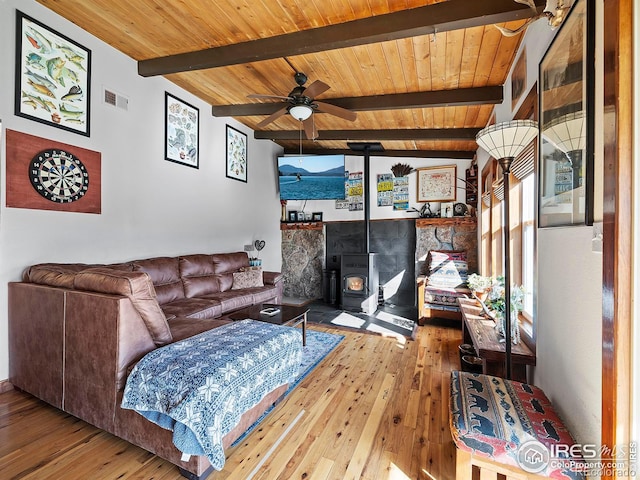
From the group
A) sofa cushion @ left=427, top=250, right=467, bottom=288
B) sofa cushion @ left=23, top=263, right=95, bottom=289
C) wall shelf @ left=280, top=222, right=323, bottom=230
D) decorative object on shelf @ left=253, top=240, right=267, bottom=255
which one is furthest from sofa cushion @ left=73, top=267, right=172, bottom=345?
wall shelf @ left=280, top=222, right=323, bottom=230

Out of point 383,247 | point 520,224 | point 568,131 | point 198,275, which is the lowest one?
point 198,275

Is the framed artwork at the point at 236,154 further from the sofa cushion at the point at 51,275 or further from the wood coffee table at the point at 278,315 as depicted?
the sofa cushion at the point at 51,275

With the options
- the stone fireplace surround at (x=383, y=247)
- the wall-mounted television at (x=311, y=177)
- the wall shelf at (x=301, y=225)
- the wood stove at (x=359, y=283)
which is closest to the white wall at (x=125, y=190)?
the wall-mounted television at (x=311, y=177)

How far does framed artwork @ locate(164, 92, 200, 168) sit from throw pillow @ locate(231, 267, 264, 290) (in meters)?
1.76

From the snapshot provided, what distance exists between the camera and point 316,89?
9.14 ft

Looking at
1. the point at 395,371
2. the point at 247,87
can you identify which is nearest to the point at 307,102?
the point at 247,87

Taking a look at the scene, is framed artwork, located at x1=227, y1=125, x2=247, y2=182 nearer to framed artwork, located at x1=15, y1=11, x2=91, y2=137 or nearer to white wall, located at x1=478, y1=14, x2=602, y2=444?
framed artwork, located at x1=15, y1=11, x2=91, y2=137

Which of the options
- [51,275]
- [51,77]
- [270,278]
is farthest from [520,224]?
[51,77]

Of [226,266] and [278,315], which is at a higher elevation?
[226,266]

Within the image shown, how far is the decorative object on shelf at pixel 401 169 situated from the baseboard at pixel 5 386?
5.64 m

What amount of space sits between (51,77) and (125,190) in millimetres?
1155

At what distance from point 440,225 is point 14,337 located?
545cm

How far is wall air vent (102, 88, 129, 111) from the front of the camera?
117 inches

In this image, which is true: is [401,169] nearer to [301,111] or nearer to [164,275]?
[301,111]
